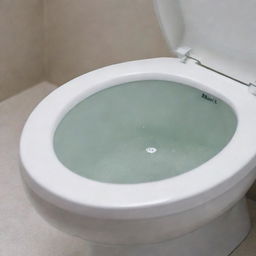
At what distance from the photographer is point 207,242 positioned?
3.78 feet

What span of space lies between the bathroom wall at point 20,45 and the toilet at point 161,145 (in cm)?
63

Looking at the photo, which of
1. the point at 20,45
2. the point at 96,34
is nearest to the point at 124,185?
the point at 96,34

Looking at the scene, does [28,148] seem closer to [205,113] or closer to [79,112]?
[79,112]

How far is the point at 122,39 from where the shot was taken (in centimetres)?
150

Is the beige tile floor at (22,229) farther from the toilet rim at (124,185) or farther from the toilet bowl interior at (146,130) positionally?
the toilet rim at (124,185)

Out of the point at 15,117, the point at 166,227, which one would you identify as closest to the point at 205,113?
the point at 166,227

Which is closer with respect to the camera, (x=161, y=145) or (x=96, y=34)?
(x=161, y=145)

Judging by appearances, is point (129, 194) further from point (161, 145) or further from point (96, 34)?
point (96, 34)

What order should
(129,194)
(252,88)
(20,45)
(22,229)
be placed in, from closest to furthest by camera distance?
(129,194) < (252,88) < (22,229) < (20,45)

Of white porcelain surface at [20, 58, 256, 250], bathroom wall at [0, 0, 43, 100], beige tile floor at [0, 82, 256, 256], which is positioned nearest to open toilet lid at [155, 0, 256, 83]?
white porcelain surface at [20, 58, 256, 250]

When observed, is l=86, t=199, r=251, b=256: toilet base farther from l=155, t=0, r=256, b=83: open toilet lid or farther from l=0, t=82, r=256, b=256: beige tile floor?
l=155, t=0, r=256, b=83: open toilet lid

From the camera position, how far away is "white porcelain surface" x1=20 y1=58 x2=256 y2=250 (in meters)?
0.80

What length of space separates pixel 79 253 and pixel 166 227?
446 millimetres

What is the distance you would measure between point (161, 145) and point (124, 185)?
39cm
